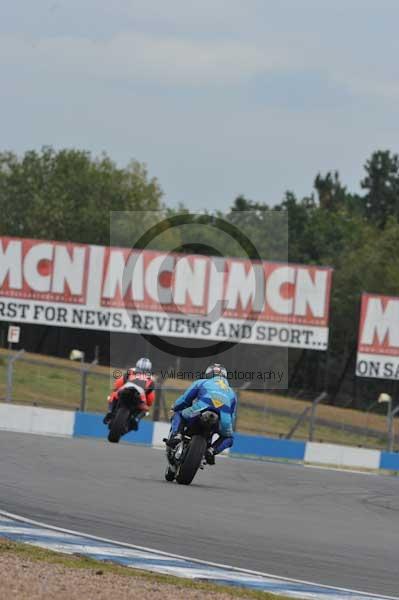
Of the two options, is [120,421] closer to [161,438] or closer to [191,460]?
[191,460]

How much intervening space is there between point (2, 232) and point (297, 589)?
80839 mm

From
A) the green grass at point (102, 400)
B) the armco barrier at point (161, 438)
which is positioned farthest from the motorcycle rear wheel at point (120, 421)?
the green grass at point (102, 400)

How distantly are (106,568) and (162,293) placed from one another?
27.3 meters

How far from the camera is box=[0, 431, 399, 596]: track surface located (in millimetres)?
9250

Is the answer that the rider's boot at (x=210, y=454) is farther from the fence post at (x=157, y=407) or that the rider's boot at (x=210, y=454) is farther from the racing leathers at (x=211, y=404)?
the fence post at (x=157, y=407)

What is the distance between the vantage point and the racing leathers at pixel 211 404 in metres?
14.4

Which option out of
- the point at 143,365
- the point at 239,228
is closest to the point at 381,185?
the point at 239,228

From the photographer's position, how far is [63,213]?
8544 cm

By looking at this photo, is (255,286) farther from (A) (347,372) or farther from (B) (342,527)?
(A) (347,372)

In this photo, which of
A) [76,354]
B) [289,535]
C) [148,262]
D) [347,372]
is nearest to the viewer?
[289,535]

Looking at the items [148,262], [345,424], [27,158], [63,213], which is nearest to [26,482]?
Result: [148,262]

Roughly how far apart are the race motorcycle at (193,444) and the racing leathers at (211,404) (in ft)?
0.24

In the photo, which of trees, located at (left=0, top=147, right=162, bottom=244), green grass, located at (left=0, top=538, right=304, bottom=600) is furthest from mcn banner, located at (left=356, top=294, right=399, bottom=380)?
trees, located at (left=0, top=147, right=162, bottom=244)

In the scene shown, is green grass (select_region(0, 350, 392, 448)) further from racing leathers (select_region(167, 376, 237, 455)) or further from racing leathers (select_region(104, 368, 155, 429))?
racing leathers (select_region(167, 376, 237, 455))
